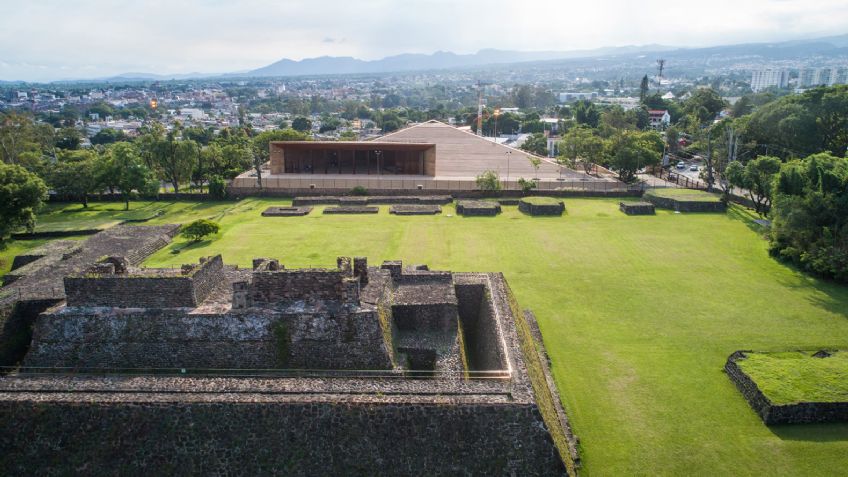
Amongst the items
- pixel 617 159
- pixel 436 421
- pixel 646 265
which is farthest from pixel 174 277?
pixel 617 159

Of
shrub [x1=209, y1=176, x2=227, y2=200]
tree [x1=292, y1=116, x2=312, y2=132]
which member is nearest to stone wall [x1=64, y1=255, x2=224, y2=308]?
shrub [x1=209, y1=176, x2=227, y2=200]

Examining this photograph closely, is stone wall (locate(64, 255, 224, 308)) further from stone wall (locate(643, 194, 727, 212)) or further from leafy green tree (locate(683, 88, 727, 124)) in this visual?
leafy green tree (locate(683, 88, 727, 124))

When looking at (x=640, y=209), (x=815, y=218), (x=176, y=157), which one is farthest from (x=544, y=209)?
(x=176, y=157)

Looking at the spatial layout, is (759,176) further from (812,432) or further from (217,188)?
(217,188)

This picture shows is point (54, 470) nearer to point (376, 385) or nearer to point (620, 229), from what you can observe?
point (376, 385)

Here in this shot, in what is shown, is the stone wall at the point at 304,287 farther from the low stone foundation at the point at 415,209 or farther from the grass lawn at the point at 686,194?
the grass lawn at the point at 686,194

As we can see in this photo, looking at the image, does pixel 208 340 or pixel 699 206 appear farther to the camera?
pixel 699 206
